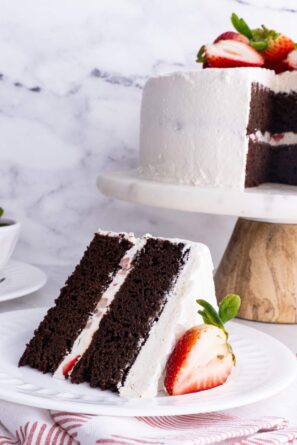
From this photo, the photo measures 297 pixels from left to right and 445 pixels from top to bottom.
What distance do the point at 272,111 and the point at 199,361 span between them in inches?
33.3

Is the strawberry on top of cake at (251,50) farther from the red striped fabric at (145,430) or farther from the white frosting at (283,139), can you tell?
the red striped fabric at (145,430)

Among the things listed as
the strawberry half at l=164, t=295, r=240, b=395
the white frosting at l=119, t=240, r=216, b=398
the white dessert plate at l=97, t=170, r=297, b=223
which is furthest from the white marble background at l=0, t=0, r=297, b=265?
the strawberry half at l=164, t=295, r=240, b=395

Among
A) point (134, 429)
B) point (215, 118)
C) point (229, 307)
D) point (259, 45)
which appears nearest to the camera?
point (134, 429)

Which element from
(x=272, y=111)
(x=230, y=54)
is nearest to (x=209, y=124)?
(x=230, y=54)

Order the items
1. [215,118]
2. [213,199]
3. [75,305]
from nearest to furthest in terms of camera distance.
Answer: [75,305], [213,199], [215,118]

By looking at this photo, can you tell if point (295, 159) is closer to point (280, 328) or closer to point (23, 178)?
point (280, 328)

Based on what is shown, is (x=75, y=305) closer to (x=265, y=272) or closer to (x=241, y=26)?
(x=265, y=272)

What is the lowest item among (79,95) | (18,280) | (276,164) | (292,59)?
(18,280)

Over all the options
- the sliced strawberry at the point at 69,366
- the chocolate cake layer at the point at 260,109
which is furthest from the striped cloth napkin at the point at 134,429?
the chocolate cake layer at the point at 260,109

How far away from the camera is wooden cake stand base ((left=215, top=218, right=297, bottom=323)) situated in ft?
4.77

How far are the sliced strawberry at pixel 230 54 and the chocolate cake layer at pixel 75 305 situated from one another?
1.76 ft

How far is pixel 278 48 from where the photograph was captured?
→ 155 cm

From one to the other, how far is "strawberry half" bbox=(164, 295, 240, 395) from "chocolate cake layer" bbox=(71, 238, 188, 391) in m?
0.07

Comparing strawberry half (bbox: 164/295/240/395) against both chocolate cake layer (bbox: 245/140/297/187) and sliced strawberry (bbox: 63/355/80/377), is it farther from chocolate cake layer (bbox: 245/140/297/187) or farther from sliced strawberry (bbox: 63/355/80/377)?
chocolate cake layer (bbox: 245/140/297/187)
